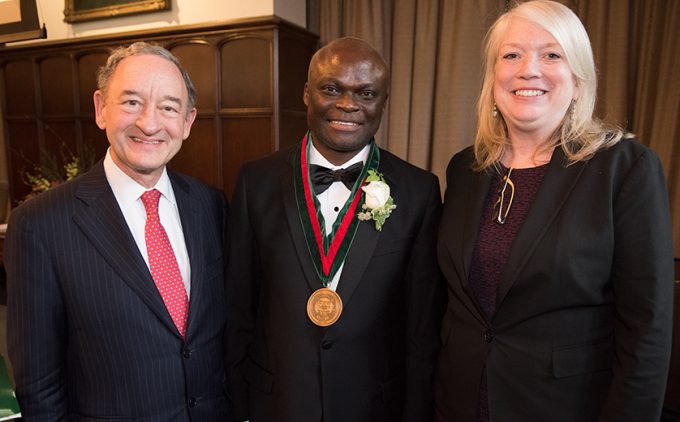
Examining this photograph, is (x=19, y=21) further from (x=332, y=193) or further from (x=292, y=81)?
(x=332, y=193)

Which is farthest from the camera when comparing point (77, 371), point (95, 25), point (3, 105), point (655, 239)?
point (3, 105)

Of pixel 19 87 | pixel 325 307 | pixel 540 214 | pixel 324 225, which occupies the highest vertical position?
pixel 19 87

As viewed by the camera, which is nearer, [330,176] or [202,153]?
[330,176]

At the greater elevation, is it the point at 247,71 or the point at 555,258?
the point at 247,71

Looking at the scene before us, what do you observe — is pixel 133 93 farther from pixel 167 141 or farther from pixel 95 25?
pixel 95 25

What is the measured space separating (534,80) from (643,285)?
0.64 meters

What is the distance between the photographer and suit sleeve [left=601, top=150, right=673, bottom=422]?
1.26m

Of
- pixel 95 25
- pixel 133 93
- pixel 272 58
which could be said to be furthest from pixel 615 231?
pixel 95 25

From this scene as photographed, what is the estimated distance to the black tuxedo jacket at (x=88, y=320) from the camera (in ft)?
4.48

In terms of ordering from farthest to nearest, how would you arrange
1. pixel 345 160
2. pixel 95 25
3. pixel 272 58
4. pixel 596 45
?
pixel 95 25 < pixel 272 58 < pixel 596 45 < pixel 345 160

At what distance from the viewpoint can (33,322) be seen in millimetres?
1361

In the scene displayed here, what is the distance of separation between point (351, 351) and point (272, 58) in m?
3.27

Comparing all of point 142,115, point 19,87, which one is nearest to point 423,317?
point 142,115

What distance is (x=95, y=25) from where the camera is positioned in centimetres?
514
